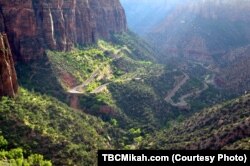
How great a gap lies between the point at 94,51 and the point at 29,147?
9326cm

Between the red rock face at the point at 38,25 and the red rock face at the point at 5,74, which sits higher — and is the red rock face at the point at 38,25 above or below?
above

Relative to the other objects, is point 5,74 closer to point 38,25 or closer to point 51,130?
point 51,130

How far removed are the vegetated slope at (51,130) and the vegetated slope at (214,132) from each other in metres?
13.7

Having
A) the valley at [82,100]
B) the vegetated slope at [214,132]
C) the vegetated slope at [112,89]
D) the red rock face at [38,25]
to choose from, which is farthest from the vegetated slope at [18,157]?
the red rock face at [38,25]

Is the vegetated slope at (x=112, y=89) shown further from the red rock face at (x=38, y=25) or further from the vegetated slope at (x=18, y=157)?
the vegetated slope at (x=18, y=157)

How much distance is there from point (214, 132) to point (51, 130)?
112 feet

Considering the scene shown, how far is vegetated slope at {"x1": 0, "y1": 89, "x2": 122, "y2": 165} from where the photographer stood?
10200 cm

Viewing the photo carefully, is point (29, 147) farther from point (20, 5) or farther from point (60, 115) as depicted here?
point (20, 5)

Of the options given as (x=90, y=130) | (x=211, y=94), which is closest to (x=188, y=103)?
(x=211, y=94)

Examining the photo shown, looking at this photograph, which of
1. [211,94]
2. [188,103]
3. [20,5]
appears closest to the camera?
[20,5]

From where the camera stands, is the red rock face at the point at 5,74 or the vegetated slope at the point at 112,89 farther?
the vegetated slope at the point at 112,89

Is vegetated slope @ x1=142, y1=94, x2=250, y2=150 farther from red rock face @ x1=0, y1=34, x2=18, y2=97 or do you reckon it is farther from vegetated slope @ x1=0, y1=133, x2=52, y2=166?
red rock face @ x1=0, y1=34, x2=18, y2=97

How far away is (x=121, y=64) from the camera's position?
190m

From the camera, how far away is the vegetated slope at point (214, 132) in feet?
315
